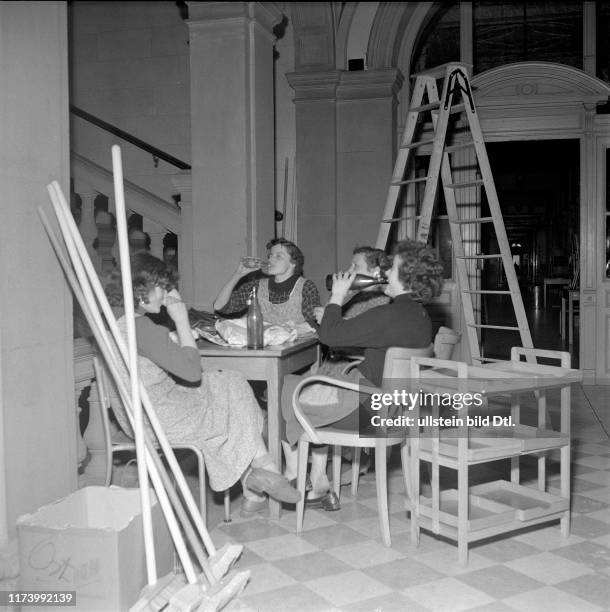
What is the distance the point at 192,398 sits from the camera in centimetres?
305

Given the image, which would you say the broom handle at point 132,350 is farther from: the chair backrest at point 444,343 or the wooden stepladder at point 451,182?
the wooden stepladder at point 451,182

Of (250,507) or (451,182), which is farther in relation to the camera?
(451,182)

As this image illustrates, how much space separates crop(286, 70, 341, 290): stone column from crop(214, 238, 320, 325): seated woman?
2080mm

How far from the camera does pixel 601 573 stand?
271 cm

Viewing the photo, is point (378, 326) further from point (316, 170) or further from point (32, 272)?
point (316, 170)

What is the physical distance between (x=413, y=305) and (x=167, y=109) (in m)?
4.42

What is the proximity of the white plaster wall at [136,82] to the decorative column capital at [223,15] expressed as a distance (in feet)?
7.86

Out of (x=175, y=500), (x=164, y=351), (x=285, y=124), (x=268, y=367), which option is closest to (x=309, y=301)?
(x=268, y=367)

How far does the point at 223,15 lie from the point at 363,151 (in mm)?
2163

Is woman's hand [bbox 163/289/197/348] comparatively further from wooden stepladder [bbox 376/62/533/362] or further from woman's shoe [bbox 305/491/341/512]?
wooden stepladder [bbox 376/62/533/362]

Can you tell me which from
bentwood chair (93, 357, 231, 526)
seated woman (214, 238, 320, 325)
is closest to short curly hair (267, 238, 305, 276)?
seated woman (214, 238, 320, 325)

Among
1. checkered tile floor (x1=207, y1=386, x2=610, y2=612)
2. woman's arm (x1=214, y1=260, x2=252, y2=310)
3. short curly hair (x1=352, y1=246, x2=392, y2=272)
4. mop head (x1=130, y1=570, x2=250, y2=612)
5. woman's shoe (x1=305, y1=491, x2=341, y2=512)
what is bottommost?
checkered tile floor (x1=207, y1=386, x2=610, y2=612)

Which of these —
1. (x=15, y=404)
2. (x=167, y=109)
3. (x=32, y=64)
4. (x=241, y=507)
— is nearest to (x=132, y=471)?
(x=241, y=507)

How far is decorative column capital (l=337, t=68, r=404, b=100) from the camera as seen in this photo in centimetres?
627
